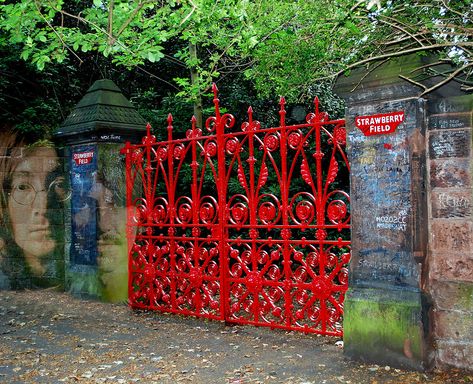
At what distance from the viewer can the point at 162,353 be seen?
5.21m

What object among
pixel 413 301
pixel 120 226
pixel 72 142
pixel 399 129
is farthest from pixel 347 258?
pixel 72 142

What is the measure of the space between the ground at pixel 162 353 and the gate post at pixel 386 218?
0.87 feet

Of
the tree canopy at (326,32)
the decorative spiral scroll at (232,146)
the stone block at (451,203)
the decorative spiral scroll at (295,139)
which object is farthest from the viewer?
the decorative spiral scroll at (232,146)

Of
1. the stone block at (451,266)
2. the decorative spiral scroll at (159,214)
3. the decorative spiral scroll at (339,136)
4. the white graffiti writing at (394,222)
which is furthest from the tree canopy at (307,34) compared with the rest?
the decorative spiral scroll at (159,214)

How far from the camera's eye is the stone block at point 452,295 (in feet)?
13.8

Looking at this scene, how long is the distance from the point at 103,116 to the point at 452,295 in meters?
4.96

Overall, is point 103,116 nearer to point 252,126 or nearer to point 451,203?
point 252,126

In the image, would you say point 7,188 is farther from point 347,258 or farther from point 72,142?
point 347,258

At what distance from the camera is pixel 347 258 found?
17.0 ft

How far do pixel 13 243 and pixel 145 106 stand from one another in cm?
410

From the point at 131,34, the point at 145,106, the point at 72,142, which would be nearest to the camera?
the point at 131,34

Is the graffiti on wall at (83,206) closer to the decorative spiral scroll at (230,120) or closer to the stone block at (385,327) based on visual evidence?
the decorative spiral scroll at (230,120)

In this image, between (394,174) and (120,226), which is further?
(120,226)

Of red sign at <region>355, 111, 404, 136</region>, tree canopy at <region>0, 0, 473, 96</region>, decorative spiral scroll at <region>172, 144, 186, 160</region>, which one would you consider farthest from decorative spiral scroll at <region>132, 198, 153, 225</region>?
red sign at <region>355, 111, 404, 136</region>
